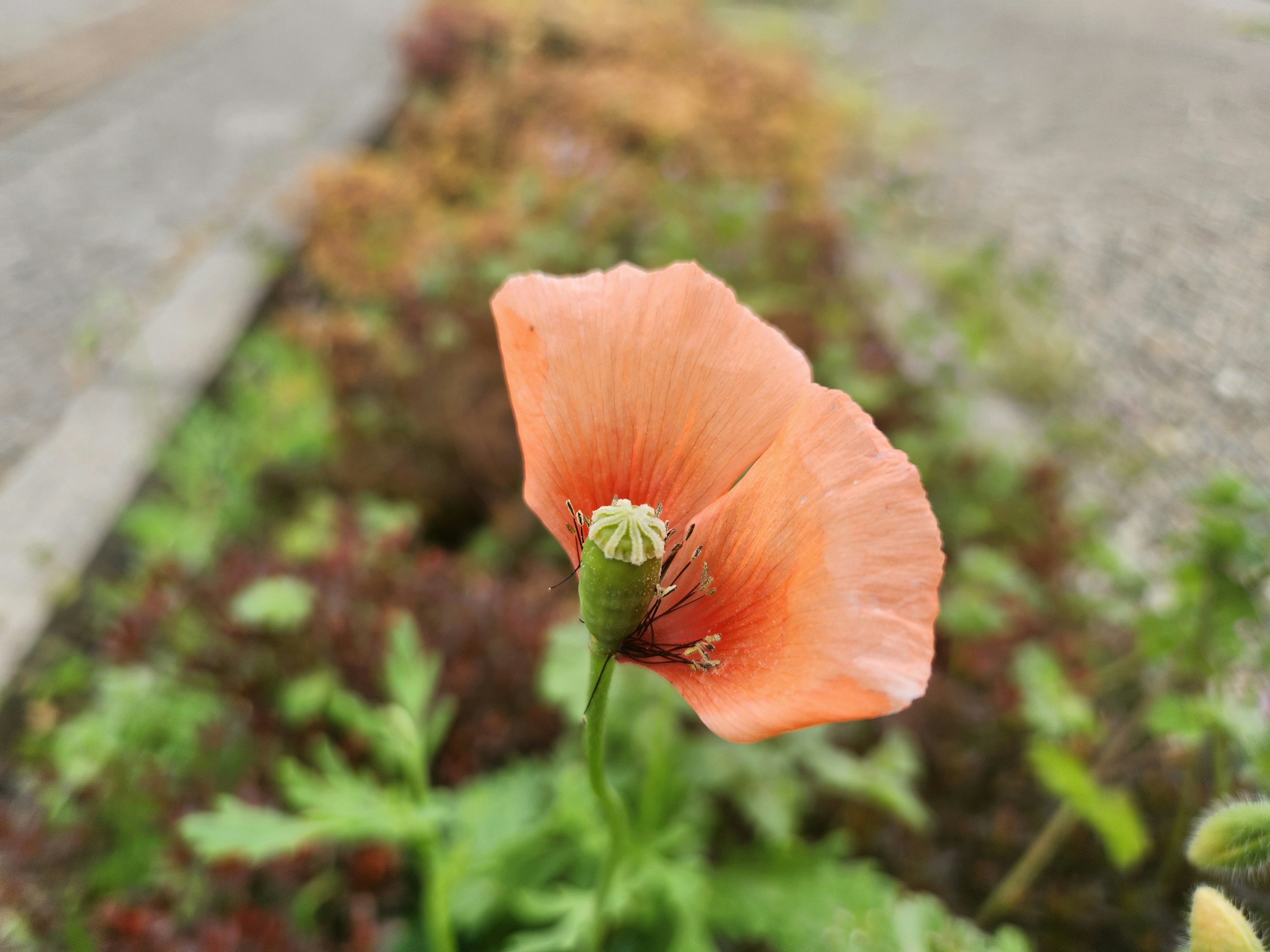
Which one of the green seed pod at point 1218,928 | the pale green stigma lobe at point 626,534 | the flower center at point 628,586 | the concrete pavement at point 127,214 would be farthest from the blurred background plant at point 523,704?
the pale green stigma lobe at point 626,534

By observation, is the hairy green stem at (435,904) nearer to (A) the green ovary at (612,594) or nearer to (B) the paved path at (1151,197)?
(A) the green ovary at (612,594)

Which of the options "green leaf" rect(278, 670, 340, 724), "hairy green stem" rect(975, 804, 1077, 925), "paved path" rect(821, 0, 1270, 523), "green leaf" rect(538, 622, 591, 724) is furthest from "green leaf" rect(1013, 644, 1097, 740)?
"green leaf" rect(278, 670, 340, 724)

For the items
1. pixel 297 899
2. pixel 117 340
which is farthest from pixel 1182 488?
pixel 117 340

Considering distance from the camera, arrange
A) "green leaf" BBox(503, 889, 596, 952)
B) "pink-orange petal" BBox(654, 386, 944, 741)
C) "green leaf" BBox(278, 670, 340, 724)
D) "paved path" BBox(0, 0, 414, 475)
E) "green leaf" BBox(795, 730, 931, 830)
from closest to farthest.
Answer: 1. "pink-orange petal" BBox(654, 386, 944, 741)
2. "green leaf" BBox(503, 889, 596, 952)
3. "green leaf" BBox(795, 730, 931, 830)
4. "green leaf" BBox(278, 670, 340, 724)
5. "paved path" BBox(0, 0, 414, 475)

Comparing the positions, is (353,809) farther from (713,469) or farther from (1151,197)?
(1151,197)

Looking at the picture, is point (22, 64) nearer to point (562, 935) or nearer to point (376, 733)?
point (376, 733)

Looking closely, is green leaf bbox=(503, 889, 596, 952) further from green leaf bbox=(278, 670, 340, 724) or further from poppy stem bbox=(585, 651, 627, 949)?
green leaf bbox=(278, 670, 340, 724)
